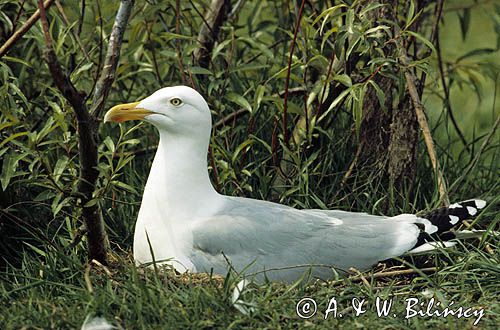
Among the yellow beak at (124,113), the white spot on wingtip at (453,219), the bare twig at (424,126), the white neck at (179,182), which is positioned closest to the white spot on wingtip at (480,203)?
the white spot on wingtip at (453,219)

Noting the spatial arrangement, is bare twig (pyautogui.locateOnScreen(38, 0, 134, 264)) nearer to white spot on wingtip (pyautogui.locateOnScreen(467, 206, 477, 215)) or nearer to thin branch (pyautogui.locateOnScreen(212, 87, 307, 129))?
thin branch (pyautogui.locateOnScreen(212, 87, 307, 129))

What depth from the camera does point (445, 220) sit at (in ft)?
14.8

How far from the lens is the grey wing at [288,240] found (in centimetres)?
424

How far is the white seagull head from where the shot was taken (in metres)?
4.35

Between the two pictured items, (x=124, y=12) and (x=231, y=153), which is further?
(x=231, y=153)

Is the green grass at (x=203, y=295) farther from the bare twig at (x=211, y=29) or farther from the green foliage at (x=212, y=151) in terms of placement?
the bare twig at (x=211, y=29)

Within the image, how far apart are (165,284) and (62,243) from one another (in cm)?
79

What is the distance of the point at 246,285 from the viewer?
3980 millimetres

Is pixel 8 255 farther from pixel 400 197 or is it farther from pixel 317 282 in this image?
pixel 400 197

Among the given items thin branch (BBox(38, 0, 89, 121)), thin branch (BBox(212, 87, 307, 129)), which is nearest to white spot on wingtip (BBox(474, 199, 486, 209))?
thin branch (BBox(212, 87, 307, 129))

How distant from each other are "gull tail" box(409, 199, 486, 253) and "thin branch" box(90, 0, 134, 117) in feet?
4.77

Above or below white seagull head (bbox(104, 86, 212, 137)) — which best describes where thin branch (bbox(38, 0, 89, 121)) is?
above

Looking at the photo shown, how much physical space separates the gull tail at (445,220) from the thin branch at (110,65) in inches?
57.3

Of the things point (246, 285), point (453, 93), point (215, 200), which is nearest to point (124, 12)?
point (215, 200)
